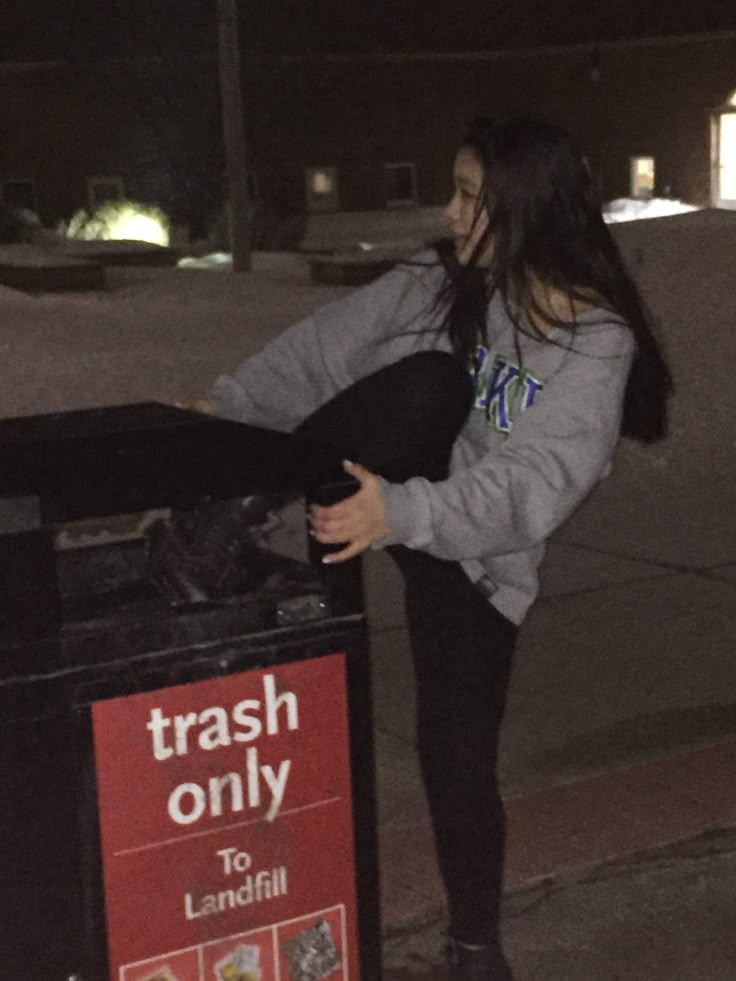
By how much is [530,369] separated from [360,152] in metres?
30.4

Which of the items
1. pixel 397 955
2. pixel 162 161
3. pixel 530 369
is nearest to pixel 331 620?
pixel 530 369

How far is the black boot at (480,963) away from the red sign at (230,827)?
890 mm

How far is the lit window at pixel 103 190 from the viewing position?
3003 cm

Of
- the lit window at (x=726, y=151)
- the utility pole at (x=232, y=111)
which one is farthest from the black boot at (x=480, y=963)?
the lit window at (x=726, y=151)

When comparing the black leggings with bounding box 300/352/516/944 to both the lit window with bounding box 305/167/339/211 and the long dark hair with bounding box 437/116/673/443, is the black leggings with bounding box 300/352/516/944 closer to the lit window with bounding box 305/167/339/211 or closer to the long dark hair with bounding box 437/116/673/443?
the long dark hair with bounding box 437/116/673/443

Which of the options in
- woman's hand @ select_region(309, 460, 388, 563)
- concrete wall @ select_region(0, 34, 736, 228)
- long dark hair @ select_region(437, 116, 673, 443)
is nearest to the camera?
woman's hand @ select_region(309, 460, 388, 563)

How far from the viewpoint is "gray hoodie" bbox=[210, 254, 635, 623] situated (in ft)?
8.27

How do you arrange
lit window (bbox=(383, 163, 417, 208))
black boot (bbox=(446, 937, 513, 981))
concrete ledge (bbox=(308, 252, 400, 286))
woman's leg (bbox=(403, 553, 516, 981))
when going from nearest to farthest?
woman's leg (bbox=(403, 553, 516, 981))
black boot (bbox=(446, 937, 513, 981))
concrete ledge (bbox=(308, 252, 400, 286))
lit window (bbox=(383, 163, 417, 208))

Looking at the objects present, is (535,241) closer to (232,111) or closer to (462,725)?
(462,725)

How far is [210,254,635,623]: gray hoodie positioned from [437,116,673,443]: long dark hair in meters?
0.04

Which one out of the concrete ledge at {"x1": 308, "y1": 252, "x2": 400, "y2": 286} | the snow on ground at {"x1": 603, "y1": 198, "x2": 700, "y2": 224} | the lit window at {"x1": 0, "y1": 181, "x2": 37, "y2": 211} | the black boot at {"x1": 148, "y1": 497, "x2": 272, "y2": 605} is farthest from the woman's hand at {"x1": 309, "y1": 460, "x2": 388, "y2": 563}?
the snow on ground at {"x1": 603, "y1": 198, "x2": 700, "y2": 224}

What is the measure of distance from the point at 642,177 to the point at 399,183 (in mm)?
4798

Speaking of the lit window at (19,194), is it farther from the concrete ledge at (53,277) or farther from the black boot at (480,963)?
the black boot at (480,963)

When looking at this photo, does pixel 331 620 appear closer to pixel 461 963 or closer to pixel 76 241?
pixel 461 963
